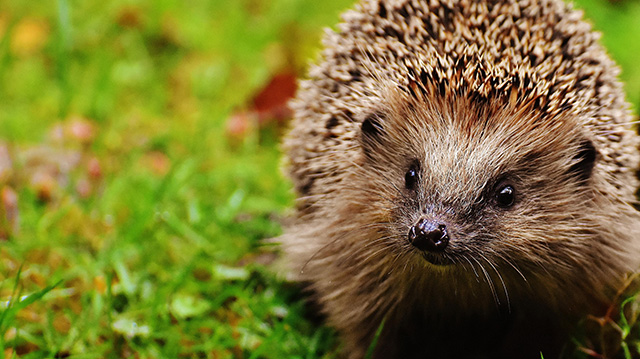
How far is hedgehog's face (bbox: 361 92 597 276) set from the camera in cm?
205

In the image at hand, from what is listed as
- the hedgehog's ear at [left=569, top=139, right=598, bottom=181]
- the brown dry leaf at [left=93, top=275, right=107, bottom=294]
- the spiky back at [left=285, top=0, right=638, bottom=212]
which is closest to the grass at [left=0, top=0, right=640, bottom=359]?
the brown dry leaf at [left=93, top=275, right=107, bottom=294]

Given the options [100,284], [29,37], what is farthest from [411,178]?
[29,37]

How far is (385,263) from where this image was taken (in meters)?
2.33

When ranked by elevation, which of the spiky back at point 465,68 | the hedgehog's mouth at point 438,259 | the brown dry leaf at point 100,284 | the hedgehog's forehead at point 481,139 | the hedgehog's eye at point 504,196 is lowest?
the brown dry leaf at point 100,284

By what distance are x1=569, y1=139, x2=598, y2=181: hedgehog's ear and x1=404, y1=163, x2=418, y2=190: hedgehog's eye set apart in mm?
490

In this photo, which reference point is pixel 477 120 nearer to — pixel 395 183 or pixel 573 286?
pixel 395 183

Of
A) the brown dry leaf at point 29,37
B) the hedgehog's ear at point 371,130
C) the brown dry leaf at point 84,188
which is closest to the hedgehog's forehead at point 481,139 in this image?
the hedgehog's ear at point 371,130

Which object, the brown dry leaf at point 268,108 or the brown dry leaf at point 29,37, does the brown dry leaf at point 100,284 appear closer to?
the brown dry leaf at point 268,108

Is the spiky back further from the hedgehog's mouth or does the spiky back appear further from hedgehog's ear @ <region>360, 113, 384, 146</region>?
the hedgehog's mouth

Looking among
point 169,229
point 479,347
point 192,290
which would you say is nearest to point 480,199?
point 479,347

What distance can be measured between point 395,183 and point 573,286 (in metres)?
0.67

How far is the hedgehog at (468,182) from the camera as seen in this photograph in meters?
2.12

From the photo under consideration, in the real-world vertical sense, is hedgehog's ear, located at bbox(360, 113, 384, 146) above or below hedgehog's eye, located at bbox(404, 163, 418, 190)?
above

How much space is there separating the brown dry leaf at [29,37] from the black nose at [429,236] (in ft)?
10.7
